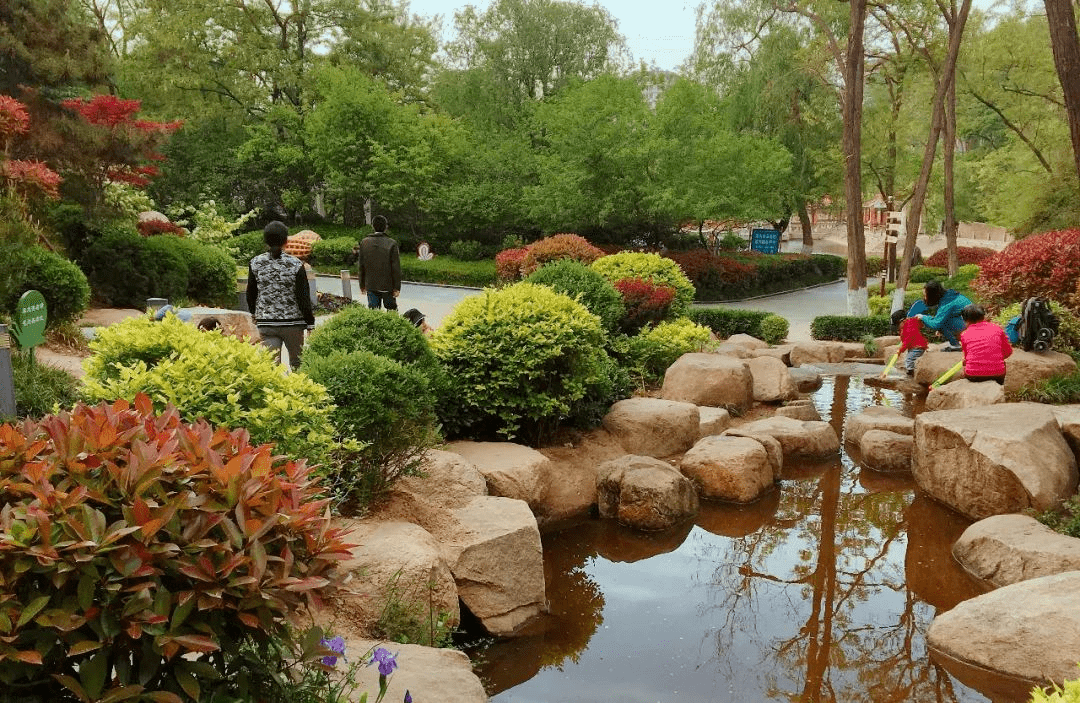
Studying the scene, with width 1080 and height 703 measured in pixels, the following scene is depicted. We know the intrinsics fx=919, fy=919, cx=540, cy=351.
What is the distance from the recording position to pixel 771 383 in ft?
40.0

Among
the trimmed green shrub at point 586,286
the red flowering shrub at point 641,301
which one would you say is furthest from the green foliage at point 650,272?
the trimmed green shrub at point 586,286

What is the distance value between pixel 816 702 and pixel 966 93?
89.0 ft

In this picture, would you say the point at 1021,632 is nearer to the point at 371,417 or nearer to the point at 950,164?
the point at 371,417

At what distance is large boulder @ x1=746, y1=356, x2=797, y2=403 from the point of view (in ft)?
39.7

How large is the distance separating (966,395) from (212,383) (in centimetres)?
832

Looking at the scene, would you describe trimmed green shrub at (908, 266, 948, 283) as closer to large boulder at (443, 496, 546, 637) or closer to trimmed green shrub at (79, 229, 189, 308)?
trimmed green shrub at (79, 229, 189, 308)

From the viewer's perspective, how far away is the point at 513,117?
112 feet

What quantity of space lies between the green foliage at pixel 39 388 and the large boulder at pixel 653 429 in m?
5.07

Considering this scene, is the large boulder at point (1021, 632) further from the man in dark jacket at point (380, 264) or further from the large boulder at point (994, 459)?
the man in dark jacket at point (380, 264)

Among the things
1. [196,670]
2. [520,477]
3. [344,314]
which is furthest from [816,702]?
[344,314]

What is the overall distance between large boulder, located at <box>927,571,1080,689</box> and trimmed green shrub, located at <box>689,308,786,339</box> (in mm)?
13501

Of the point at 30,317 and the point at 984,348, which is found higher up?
the point at 30,317

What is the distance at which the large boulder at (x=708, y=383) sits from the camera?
1130 cm

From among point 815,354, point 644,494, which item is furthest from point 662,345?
point 644,494
